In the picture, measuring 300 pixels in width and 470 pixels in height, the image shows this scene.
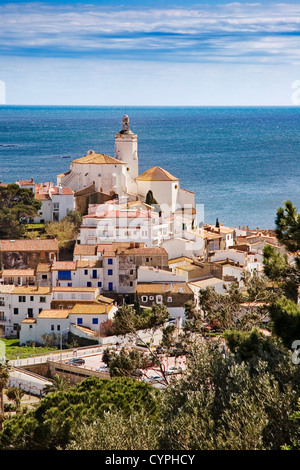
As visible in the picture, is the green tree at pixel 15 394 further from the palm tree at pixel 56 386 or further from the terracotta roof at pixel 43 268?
the terracotta roof at pixel 43 268

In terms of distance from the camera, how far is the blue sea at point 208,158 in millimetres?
57375

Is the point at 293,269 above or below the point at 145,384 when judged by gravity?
above

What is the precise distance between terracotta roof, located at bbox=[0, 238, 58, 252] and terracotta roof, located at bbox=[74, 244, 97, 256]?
2.76 ft

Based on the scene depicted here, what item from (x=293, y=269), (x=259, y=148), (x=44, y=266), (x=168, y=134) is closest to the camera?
(x=293, y=269)

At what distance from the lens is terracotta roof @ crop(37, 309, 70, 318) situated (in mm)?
26344

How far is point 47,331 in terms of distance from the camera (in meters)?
26.2

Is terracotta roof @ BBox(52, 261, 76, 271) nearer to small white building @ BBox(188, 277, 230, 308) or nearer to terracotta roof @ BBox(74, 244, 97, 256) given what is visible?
terracotta roof @ BBox(74, 244, 97, 256)

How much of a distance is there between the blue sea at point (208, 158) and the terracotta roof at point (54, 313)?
23.1 m

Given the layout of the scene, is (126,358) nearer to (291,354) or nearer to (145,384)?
(145,384)

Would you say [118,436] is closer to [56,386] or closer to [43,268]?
[56,386]

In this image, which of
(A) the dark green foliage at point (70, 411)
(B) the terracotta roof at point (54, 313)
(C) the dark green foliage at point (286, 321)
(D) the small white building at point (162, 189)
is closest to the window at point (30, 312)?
(B) the terracotta roof at point (54, 313)

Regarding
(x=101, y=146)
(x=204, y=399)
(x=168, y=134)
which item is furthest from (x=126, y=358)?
(x=168, y=134)

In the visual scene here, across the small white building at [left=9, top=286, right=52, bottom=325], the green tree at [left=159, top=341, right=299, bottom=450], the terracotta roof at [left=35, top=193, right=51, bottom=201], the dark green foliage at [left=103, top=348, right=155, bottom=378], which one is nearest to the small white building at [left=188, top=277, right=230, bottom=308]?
the small white building at [left=9, top=286, right=52, bottom=325]
